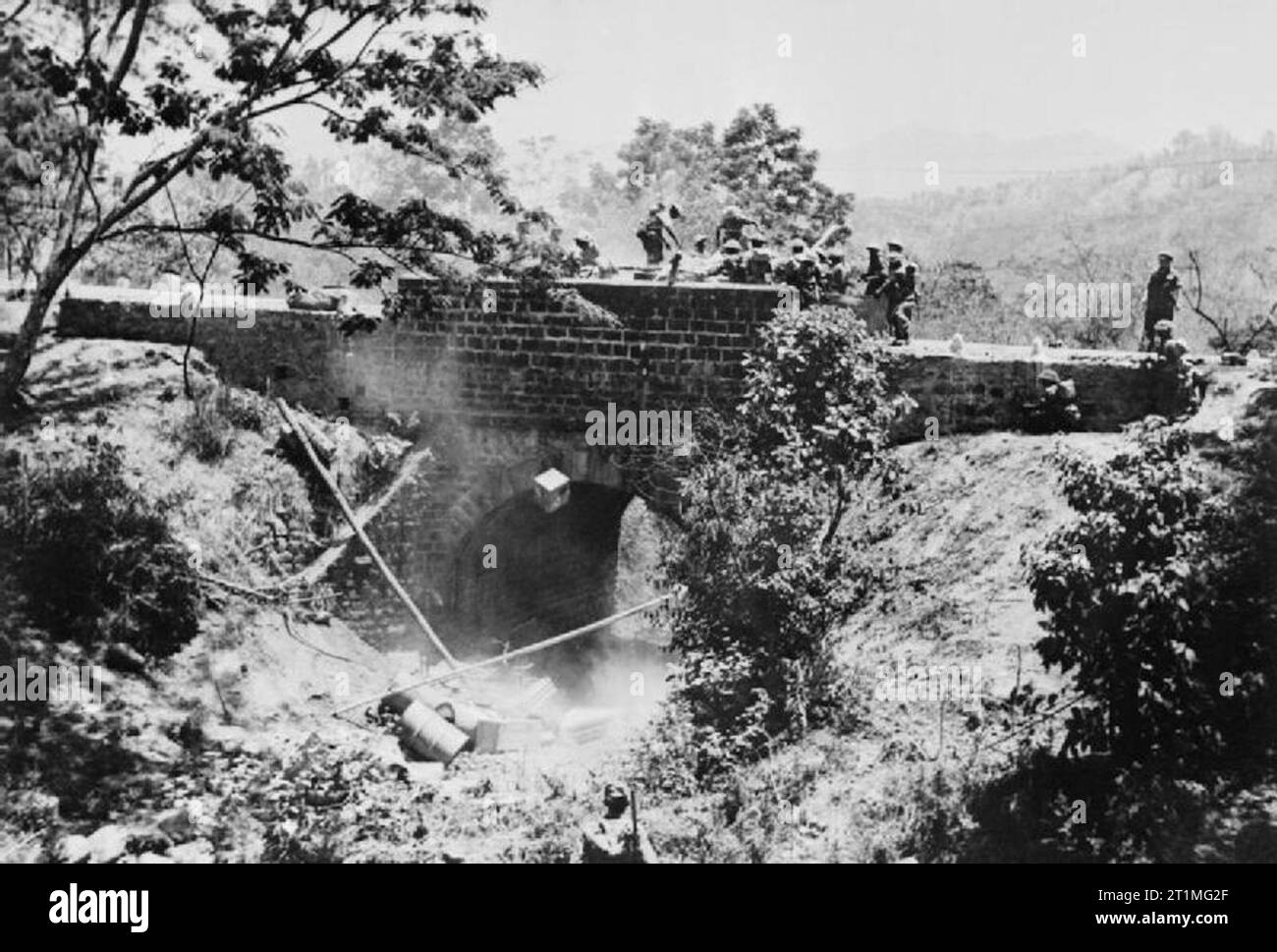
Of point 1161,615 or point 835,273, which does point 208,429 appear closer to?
point 835,273

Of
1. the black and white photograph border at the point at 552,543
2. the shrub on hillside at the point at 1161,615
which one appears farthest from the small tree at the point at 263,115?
the shrub on hillside at the point at 1161,615

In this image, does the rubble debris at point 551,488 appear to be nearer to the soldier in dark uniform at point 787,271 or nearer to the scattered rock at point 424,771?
the soldier in dark uniform at point 787,271

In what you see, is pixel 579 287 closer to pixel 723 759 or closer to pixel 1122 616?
pixel 723 759

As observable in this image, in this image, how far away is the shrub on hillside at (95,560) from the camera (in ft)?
33.1

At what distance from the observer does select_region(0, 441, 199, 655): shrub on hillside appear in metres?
10.1

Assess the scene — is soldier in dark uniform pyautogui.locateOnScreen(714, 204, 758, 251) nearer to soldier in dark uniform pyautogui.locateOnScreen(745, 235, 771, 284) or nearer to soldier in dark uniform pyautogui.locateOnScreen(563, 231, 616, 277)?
soldier in dark uniform pyautogui.locateOnScreen(563, 231, 616, 277)

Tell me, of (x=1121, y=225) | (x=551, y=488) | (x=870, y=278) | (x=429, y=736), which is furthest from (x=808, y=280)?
(x=1121, y=225)

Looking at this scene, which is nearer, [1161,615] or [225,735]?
[1161,615]

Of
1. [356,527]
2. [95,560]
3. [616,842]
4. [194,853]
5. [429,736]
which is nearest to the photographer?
[616,842]

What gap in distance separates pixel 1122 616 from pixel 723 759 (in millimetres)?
3320

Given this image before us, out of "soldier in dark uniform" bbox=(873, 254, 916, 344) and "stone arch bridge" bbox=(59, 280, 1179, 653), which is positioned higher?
"soldier in dark uniform" bbox=(873, 254, 916, 344)

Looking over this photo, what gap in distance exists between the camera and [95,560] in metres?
10.2

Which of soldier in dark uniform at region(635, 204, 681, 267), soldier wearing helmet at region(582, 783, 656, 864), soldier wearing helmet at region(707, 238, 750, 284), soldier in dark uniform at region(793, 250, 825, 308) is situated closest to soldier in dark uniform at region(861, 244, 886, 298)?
soldier in dark uniform at region(793, 250, 825, 308)
